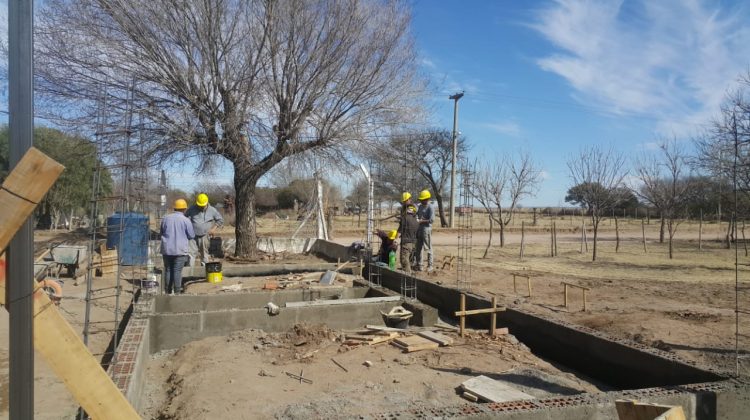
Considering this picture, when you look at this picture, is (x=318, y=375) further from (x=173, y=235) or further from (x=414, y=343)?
(x=173, y=235)

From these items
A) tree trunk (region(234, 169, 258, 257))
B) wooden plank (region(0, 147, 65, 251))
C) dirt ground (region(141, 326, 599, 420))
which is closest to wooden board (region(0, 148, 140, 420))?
wooden plank (region(0, 147, 65, 251))

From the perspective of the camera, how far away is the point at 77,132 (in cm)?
1233

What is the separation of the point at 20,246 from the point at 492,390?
4016 millimetres

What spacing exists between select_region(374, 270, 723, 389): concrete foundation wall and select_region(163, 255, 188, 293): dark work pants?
15.7ft

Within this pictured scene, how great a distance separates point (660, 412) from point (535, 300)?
25.4 feet

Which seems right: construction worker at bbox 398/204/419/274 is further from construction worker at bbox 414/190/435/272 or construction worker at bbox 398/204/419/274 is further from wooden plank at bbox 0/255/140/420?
wooden plank at bbox 0/255/140/420

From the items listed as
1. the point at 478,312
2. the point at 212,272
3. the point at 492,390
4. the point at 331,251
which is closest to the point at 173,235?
the point at 212,272

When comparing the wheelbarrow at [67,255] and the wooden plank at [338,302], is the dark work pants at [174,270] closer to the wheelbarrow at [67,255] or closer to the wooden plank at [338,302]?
the wooden plank at [338,302]

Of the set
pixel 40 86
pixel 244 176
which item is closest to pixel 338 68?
pixel 244 176

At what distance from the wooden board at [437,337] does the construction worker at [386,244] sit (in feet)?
16.8

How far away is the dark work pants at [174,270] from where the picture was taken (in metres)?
8.95

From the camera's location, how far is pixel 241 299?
9.01m

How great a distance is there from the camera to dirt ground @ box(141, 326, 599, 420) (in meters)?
4.70

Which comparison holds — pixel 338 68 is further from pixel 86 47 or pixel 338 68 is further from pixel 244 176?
pixel 86 47
